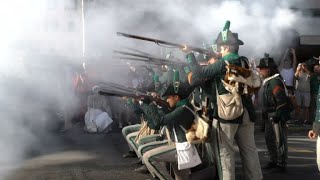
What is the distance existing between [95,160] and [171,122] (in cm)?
283

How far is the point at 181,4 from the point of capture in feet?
29.6

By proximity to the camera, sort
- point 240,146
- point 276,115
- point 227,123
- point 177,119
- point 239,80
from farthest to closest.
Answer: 1. point 276,115
2. point 240,146
3. point 177,119
4. point 227,123
5. point 239,80

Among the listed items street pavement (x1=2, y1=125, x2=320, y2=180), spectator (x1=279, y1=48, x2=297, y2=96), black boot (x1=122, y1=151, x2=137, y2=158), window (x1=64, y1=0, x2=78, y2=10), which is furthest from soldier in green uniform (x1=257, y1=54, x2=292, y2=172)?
spectator (x1=279, y1=48, x2=297, y2=96)

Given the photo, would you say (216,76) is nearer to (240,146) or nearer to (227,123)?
(227,123)

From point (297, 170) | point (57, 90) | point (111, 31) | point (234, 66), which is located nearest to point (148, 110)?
point (234, 66)

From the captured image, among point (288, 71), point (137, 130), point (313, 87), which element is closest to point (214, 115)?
point (137, 130)

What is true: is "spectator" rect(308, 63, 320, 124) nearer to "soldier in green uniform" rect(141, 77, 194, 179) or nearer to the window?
the window

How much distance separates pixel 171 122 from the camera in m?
5.16

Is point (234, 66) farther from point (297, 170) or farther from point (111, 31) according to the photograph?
point (111, 31)

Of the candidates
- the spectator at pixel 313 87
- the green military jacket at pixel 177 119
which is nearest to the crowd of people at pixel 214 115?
the green military jacket at pixel 177 119

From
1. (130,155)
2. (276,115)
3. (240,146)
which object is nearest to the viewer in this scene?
(240,146)

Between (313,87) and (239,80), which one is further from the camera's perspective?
(313,87)

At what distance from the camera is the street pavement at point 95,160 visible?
6.52 meters

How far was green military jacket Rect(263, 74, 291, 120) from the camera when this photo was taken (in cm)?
656
